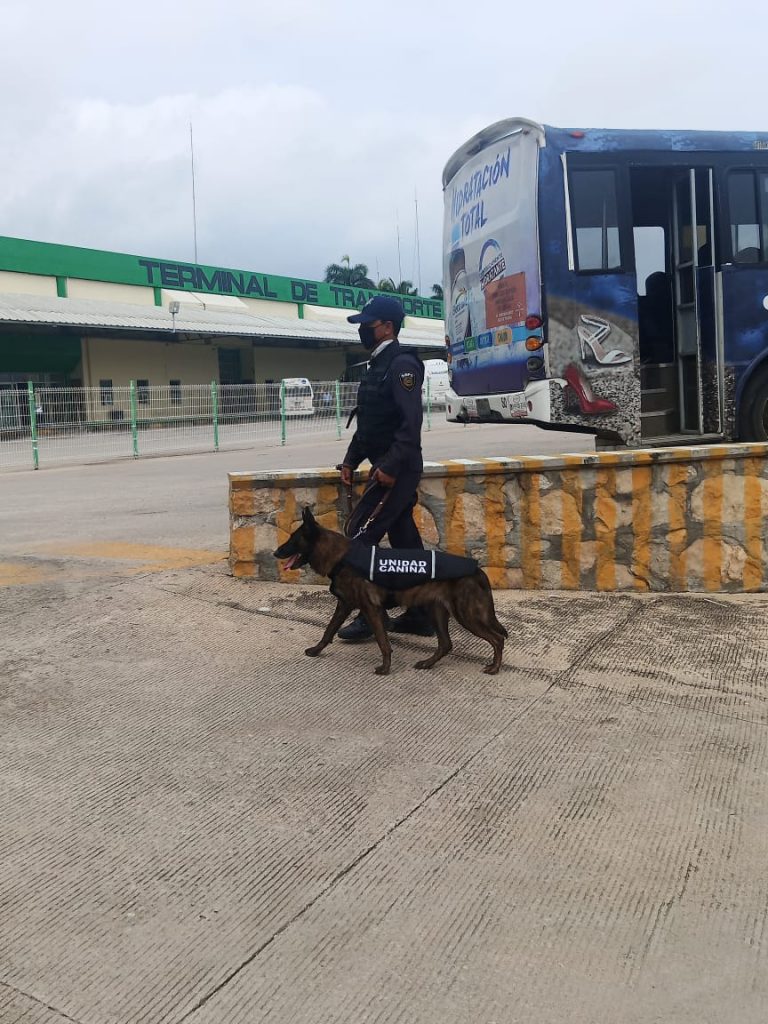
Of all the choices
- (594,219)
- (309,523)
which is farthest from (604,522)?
(594,219)

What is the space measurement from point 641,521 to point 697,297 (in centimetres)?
358

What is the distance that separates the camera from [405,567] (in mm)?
4371

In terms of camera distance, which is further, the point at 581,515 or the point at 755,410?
the point at 755,410

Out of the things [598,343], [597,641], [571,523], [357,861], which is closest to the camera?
[357,861]

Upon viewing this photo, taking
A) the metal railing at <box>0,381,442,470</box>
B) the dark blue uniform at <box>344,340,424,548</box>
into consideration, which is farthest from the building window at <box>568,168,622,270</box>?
the metal railing at <box>0,381,442,470</box>

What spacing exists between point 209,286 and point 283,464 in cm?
2382

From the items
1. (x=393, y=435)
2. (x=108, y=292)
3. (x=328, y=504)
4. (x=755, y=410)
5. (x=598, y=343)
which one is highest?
(x=108, y=292)

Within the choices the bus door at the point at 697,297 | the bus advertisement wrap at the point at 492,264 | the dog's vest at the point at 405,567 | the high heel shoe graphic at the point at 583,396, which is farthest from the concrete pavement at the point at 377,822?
the bus advertisement wrap at the point at 492,264

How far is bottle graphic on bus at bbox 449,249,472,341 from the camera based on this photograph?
964 cm

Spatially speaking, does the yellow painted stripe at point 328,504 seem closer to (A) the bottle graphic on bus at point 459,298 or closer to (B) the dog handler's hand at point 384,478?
(B) the dog handler's hand at point 384,478

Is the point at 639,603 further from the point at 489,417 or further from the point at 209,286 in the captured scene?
the point at 209,286

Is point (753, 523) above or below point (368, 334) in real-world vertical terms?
below

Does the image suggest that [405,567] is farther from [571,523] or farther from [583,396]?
[583,396]

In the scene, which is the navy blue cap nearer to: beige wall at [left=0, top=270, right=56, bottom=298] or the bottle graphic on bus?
the bottle graphic on bus
